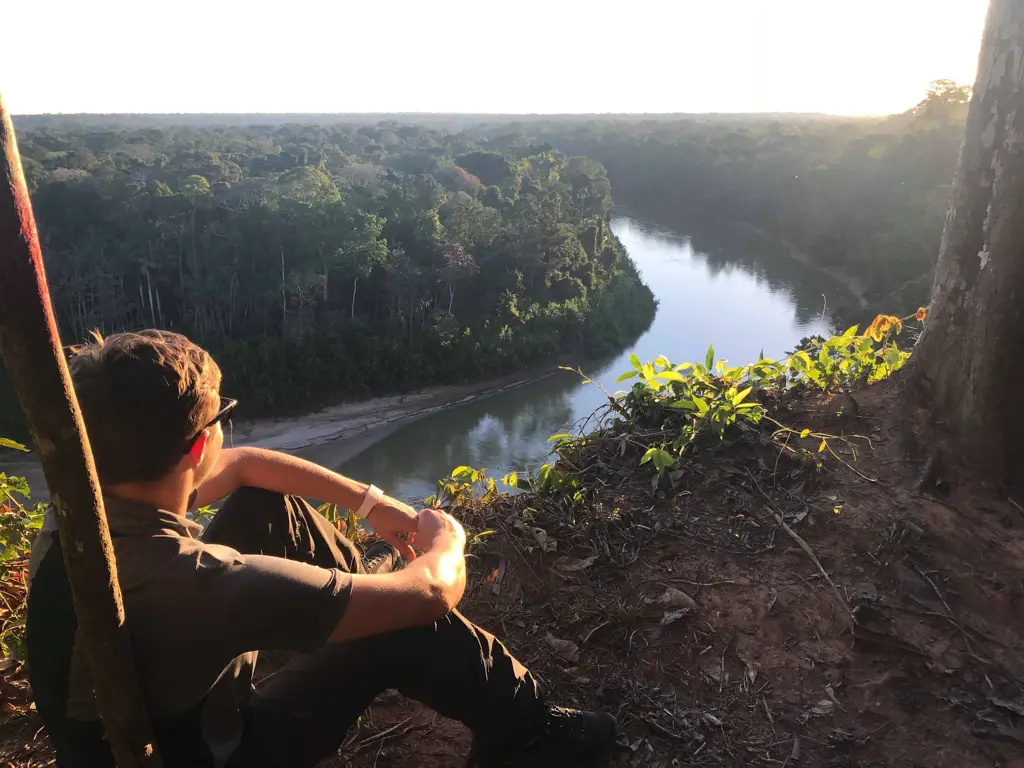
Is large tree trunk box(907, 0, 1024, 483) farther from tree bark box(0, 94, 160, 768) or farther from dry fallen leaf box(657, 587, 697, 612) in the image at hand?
tree bark box(0, 94, 160, 768)

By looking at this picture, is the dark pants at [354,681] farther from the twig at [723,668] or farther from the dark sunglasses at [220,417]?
the twig at [723,668]

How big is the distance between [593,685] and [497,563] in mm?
523

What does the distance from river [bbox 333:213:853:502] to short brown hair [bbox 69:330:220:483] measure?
661cm

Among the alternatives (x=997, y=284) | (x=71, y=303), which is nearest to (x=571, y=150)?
(x=71, y=303)

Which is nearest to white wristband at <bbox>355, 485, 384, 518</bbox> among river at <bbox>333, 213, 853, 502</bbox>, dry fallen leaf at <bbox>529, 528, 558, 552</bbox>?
dry fallen leaf at <bbox>529, 528, 558, 552</bbox>

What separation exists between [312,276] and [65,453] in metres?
16.6

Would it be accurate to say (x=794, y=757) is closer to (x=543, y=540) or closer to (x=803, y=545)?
(x=803, y=545)

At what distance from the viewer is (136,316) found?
16594 millimetres

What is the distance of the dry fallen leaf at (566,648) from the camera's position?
1757 millimetres

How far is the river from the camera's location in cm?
1388

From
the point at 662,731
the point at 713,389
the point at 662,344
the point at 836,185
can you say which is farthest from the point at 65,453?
the point at 836,185

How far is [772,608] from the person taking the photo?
5.81 feet

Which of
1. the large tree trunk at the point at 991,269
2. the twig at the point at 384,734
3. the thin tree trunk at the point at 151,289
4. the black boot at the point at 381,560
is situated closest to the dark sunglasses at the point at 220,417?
the black boot at the point at 381,560

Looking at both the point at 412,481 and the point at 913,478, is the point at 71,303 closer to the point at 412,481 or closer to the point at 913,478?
the point at 412,481
